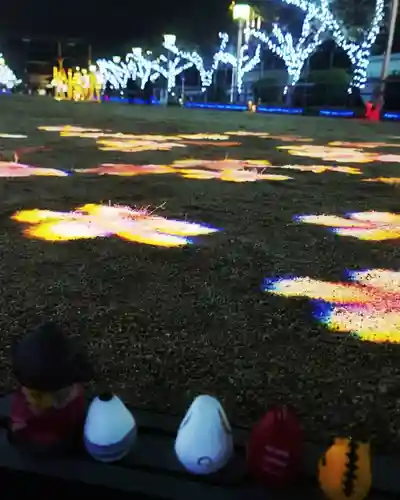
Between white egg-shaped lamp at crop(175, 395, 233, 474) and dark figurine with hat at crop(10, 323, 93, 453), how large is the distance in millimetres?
111

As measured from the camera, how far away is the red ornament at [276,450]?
532mm

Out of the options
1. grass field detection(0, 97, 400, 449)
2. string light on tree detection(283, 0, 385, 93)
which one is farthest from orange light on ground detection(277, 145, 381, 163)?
string light on tree detection(283, 0, 385, 93)

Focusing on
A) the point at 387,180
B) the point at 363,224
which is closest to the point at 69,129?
the point at 387,180

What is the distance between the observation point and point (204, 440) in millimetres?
542

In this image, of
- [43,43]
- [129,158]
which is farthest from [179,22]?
[129,158]

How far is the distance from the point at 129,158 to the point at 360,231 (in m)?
1.73

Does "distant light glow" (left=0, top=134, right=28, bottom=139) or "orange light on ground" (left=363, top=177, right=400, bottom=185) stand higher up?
"orange light on ground" (left=363, top=177, right=400, bottom=185)

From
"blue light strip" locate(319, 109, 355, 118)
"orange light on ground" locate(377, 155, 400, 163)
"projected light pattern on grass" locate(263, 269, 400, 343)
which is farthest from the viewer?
"blue light strip" locate(319, 109, 355, 118)

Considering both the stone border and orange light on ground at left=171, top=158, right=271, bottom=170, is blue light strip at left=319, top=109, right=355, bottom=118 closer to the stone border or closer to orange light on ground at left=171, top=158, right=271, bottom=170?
orange light on ground at left=171, top=158, right=271, bottom=170

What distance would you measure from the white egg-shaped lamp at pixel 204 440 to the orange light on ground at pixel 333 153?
Answer: 2831mm

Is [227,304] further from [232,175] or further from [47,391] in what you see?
[232,175]

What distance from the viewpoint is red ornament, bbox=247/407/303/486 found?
0.53m

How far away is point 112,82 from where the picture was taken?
28.9 meters

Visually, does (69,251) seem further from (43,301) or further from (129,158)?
(129,158)
